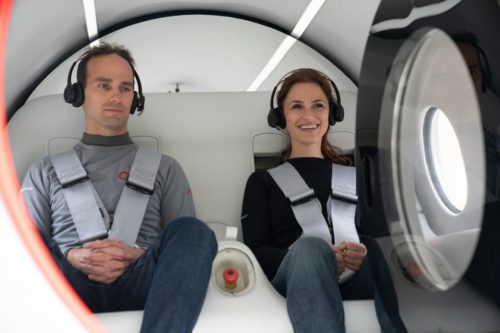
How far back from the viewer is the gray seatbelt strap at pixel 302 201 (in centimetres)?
187

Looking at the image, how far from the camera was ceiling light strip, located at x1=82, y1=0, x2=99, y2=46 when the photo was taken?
257 centimetres

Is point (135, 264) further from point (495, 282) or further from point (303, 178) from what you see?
point (495, 282)

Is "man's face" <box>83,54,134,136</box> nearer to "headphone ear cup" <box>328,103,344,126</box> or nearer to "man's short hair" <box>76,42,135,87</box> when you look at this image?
"man's short hair" <box>76,42,135,87</box>

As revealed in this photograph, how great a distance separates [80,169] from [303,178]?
0.76 meters

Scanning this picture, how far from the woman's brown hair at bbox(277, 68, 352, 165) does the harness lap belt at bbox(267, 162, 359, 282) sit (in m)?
0.15

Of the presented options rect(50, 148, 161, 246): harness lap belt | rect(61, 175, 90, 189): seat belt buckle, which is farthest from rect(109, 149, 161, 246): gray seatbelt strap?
rect(61, 175, 90, 189): seat belt buckle

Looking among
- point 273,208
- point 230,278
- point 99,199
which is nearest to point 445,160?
point 230,278

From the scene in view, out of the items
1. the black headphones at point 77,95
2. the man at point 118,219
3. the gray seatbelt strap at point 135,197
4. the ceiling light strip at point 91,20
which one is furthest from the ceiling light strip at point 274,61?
the gray seatbelt strap at point 135,197

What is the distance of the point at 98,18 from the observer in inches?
108

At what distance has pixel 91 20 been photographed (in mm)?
2717

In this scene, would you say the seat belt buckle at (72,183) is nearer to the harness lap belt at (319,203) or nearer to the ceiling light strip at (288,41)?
the harness lap belt at (319,203)

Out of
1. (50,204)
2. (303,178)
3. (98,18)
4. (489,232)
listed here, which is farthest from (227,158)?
(489,232)

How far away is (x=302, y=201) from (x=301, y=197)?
1 cm

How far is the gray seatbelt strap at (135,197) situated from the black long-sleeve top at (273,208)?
1.10 feet
